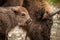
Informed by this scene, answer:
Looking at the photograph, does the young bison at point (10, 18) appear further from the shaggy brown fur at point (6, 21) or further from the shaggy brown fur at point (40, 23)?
the shaggy brown fur at point (40, 23)

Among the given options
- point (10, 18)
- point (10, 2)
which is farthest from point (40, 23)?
point (10, 2)

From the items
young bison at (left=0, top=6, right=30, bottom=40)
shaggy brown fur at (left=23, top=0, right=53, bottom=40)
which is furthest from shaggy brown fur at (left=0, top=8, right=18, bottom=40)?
shaggy brown fur at (left=23, top=0, right=53, bottom=40)

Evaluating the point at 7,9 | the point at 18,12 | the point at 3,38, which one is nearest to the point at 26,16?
the point at 18,12

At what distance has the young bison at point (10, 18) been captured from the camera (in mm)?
4131

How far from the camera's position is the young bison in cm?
413

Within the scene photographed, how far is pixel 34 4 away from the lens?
4496 millimetres

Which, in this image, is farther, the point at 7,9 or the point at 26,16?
the point at 26,16

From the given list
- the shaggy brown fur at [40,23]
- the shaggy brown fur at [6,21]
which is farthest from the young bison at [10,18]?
the shaggy brown fur at [40,23]

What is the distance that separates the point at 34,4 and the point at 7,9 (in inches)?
16.2

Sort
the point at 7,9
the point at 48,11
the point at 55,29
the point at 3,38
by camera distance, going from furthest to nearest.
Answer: the point at 55,29
the point at 48,11
the point at 7,9
the point at 3,38

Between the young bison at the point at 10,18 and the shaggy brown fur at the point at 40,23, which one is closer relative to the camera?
the young bison at the point at 10,18

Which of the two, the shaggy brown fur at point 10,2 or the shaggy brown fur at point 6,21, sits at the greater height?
the shaggy brown fur at point 10,2

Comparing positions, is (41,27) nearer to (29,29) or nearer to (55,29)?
(29,29)

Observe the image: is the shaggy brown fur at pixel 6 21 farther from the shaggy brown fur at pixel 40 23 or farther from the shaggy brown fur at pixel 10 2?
the shaggy brown fur at pixel 40 23
